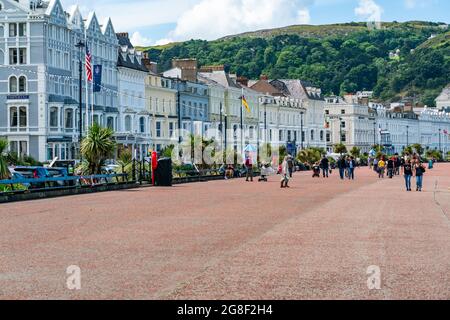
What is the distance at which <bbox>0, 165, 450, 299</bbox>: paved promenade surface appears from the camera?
1248cm

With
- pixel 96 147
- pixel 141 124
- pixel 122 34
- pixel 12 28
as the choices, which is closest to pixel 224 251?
pixel 96 147

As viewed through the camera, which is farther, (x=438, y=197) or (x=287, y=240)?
(x=438, y=197)

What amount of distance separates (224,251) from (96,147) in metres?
32.5

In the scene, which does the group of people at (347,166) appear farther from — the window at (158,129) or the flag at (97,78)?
the window at (158,129)

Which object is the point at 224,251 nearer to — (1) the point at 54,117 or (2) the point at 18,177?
(2) the point at 18,177

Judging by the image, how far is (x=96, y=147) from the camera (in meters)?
48.9

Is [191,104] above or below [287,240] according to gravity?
above

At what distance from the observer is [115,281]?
13109 millimetres

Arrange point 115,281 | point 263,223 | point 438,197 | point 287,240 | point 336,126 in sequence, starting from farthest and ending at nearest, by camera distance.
→ point 336,126, point 438,197, point 263,223, point 287,240, point 115,281

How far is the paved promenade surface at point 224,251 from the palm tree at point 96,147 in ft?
58.7

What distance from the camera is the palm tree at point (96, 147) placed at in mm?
48938

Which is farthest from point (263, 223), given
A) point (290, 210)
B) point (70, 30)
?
point (70, 30)

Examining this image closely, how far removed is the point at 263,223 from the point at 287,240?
181 inches
